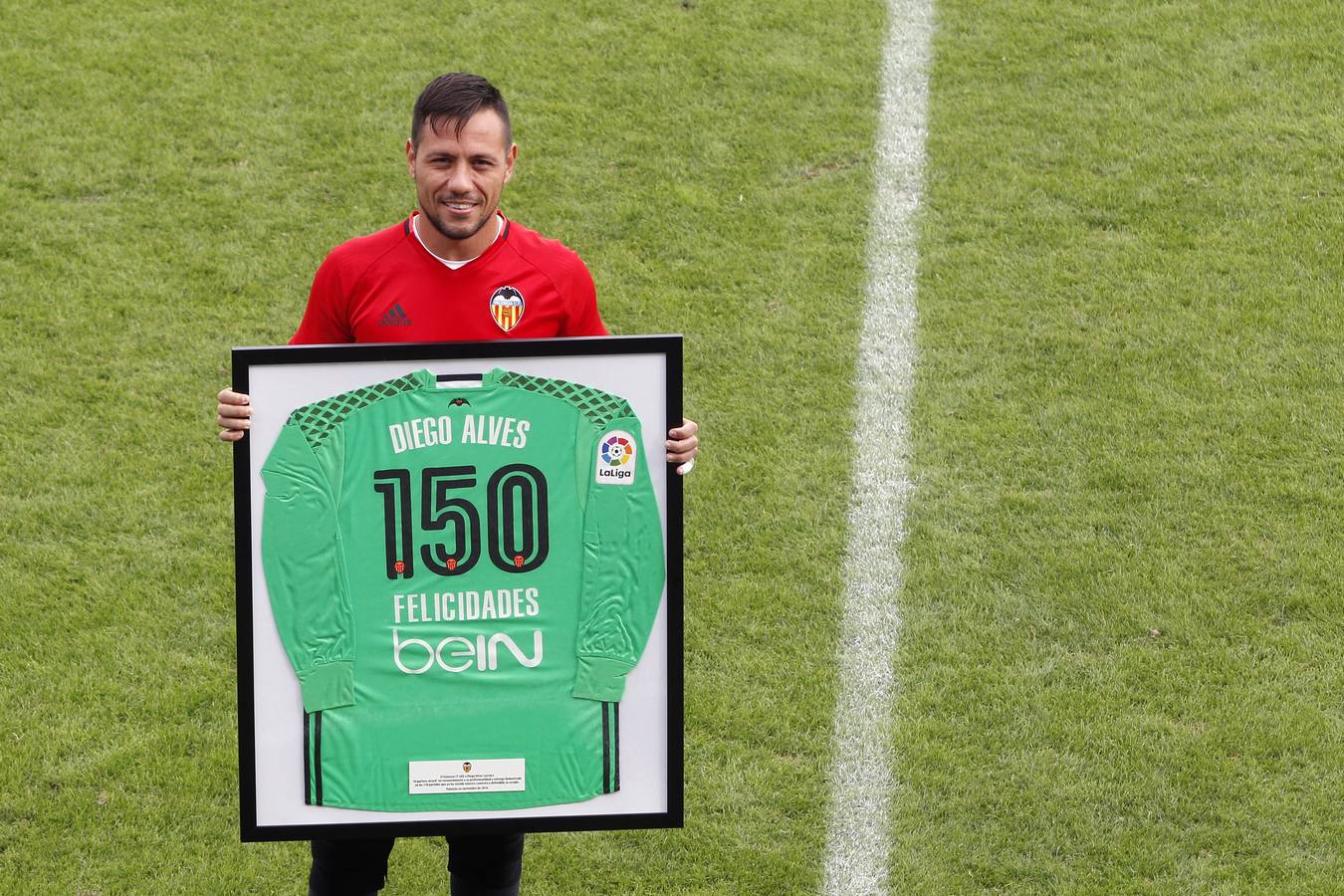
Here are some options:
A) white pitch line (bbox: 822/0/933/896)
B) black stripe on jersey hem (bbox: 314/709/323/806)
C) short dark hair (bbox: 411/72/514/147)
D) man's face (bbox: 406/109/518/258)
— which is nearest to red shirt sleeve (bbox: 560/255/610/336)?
man's face (bbox: 406/109/518/258)

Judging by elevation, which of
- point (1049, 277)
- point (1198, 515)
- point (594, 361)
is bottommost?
point (1198, 515)

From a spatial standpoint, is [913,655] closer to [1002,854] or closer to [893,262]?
[1002,854]

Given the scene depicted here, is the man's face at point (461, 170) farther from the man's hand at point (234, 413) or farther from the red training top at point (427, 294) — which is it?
the man's hand at point (234, 413)

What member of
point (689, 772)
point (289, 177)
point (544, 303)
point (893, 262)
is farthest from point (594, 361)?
point (289, 177)

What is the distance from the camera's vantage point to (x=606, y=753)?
3.26 meters

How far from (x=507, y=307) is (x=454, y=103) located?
0.43 metres

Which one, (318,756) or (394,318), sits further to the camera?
(394,318)

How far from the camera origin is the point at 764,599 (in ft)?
16.9

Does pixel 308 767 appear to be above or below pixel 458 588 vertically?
below

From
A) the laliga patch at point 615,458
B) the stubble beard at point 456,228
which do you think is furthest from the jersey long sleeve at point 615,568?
the stubble beard at point 456,228

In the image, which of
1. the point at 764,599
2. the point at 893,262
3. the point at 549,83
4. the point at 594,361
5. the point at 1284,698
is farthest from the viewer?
the point at 549,83

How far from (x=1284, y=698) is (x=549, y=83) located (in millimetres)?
4015

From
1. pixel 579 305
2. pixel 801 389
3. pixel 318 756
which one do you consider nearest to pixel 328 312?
pixel 579 305

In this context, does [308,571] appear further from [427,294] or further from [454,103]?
[454,103]
